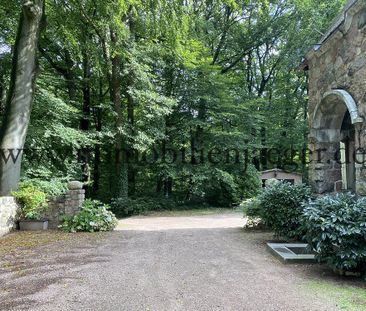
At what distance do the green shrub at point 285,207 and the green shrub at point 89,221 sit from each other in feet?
12.7

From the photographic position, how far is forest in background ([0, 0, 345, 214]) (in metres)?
10.8

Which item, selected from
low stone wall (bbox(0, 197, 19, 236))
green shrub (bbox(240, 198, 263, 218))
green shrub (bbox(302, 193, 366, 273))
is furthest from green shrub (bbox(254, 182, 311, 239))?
low stone wall (bbox(0, 197, 19, 236))

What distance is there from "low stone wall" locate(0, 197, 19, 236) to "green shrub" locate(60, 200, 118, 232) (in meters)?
1.16

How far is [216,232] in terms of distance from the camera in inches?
311

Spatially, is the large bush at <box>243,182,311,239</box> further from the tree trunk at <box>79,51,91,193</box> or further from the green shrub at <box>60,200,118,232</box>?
the tree trunk at <box>79,51,91,193</box>

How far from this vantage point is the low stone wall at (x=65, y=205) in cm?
837

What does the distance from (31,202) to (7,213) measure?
2.14ft

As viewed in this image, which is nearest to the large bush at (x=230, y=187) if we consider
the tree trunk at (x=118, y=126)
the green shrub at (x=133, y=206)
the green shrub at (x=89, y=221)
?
the green shrub at (x=133, y=206)

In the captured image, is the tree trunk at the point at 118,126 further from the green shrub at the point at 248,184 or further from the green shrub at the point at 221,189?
the green shrub at the point at 248,184

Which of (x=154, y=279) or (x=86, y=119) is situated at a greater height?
(x=86, y=119)

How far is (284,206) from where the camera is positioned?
21.2ft

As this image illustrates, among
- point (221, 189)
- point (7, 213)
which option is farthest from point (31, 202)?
point (221, 189)

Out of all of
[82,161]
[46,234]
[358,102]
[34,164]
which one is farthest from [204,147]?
[358,102]

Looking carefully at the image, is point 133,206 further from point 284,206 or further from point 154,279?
point 154,279
